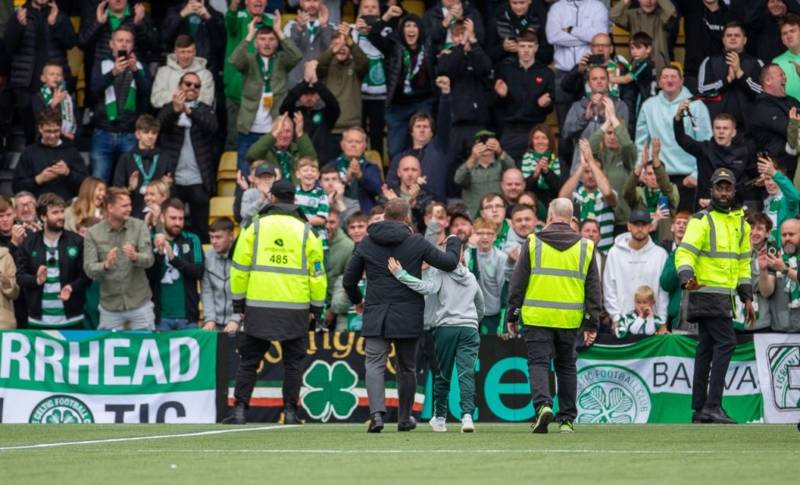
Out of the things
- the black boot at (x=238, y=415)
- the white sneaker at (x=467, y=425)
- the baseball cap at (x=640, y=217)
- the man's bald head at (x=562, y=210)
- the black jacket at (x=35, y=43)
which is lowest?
the black boot at (x=238, y=415)

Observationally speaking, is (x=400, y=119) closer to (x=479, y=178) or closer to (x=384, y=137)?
(x=384, y=137)

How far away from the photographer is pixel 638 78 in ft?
69.0

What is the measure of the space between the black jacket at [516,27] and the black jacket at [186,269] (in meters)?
5.47

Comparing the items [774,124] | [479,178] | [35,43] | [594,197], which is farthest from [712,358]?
[35,43]

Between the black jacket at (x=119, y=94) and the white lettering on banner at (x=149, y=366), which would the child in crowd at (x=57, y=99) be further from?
the white lettering on banner at (x=149, y=366)

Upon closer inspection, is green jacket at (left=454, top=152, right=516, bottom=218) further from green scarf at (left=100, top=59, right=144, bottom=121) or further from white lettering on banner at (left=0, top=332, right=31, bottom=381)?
white lettering on banner at (left=0, top=332, right=31, bottom=381)

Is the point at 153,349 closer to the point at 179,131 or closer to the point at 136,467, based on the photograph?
the point at 179,131

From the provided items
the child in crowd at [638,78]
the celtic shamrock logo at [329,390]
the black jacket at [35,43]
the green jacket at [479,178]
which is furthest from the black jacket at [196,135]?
the child in crowd at [638,78]

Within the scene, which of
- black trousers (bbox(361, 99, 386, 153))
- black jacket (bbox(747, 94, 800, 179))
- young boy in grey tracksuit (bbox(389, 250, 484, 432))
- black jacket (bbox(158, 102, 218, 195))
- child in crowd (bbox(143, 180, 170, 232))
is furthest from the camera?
black trousers (bbox(361, 99, 386, 153))

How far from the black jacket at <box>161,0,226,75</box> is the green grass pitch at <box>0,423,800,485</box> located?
8.84m

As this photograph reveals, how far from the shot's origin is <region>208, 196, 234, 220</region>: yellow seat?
70.5 feet

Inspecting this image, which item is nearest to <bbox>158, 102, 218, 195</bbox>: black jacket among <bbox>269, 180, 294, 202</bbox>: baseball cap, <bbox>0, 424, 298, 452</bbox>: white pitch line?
<bbox>269, 180, 294, 202</bbox>: baseball cap

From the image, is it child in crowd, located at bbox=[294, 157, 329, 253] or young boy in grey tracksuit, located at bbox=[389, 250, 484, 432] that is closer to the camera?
young boy in grey tracksuit, located at bbox=[389, 250, 484, 432]

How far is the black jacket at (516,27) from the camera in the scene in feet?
71.8
